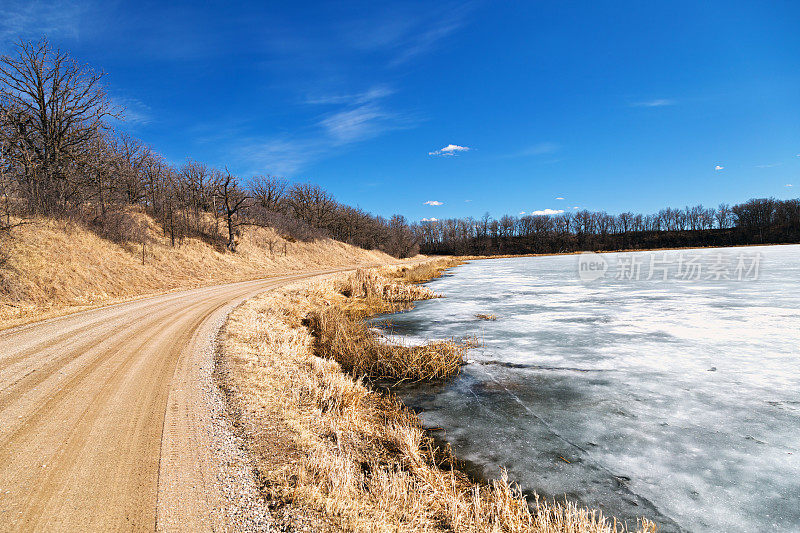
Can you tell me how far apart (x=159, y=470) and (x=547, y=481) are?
453cm

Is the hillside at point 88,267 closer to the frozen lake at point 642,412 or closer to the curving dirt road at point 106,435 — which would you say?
the curving dirt road at point 106,435

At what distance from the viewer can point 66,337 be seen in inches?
343

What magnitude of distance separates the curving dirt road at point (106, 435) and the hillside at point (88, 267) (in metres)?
6.19

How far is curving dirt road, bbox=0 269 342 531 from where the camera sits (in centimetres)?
309

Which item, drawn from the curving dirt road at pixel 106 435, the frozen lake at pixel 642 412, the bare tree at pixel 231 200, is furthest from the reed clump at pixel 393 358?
the bare tree at pixel 231 200

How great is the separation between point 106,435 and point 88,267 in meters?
18.3

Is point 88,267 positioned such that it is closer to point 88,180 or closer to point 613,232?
point 88,180

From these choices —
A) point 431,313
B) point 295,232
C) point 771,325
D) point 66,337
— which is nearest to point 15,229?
point 66,337

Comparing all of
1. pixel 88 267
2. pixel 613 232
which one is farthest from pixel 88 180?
pixel 613 232

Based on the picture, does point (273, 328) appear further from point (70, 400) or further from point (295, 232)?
point (295, 232)

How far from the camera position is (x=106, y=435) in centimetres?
429

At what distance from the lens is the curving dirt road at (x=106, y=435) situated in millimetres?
3094

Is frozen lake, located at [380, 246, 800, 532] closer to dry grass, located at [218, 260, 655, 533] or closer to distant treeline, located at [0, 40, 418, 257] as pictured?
dry grass, located at [218, 260, 655, 533]

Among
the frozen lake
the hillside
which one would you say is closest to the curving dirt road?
the frozen lake
